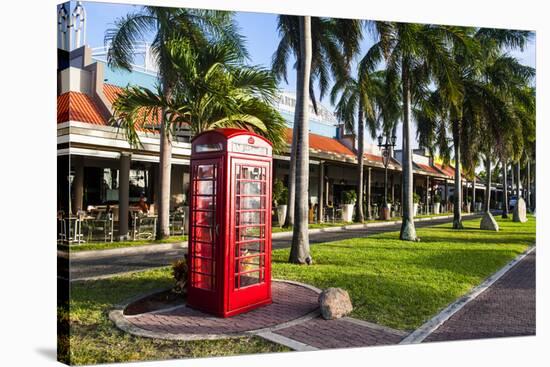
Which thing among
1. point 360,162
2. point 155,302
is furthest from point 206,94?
point 360,162

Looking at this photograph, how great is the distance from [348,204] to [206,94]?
26.9ft

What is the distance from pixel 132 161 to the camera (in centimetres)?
923

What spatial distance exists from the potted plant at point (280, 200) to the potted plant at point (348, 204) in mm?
1794

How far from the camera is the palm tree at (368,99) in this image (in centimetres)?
941

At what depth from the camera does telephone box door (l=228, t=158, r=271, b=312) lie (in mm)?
5629

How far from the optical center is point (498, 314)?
688 cm

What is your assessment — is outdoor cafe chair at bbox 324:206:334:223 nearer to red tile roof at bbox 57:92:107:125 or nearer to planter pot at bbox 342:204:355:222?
planter pot at bbox 342:204:355:222

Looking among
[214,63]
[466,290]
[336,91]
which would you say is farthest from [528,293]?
[214,63]

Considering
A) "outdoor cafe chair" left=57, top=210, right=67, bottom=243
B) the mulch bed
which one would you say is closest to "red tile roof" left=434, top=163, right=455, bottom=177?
the mulch bed

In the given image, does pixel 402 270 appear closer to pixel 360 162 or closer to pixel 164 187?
pixel 360 162

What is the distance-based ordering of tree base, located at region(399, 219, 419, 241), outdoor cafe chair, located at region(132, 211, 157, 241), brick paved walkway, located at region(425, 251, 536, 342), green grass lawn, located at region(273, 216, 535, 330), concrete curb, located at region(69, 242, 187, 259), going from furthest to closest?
tree base, located at region(399, 219, 419, 241) < outdoor cafe chair, located at region(132, 211, 157, 241) < concrete curb, located at region(69, 242, 187, 259) < green grass lawn, located at region(273, 216, 535, 330) < brick paved walkway, located at region(425, 251, 536, 342)

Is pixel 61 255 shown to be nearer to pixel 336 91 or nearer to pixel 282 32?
pixel 282 32

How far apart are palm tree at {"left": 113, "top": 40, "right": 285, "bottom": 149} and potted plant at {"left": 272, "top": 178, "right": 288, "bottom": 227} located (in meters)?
6.04

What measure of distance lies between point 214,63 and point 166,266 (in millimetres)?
3513
